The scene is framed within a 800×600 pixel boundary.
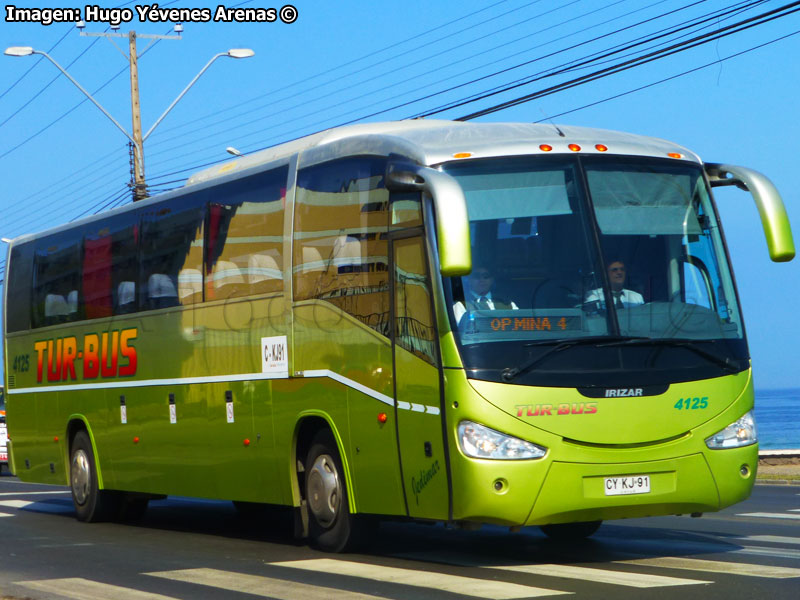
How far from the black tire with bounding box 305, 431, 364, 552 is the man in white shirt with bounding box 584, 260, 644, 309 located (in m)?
2.87

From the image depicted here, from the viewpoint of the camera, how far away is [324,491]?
1177 cm

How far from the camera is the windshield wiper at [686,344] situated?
999 centimetres

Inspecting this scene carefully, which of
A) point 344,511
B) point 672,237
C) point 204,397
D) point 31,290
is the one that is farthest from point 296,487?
point 31,290

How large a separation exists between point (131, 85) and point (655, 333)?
2497 centimetres

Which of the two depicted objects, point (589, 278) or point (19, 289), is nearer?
point (589, 278)


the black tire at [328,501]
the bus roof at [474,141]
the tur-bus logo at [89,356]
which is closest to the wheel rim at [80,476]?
Answer: the tur-bus logo at [89,356]

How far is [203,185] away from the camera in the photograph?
1427cm

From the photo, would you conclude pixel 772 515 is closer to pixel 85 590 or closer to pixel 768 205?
pixel 768 205

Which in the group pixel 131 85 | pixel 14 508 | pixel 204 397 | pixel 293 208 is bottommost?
pixel 14 508

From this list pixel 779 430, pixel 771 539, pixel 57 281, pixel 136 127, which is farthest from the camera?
pixel 779 430

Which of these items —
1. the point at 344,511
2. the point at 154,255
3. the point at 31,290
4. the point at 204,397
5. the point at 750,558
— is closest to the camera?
the point at 750,558

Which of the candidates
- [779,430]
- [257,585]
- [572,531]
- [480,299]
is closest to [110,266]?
[572,531]

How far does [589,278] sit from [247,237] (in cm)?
424

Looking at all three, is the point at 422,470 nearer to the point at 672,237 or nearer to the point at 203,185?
the point at 672,237
